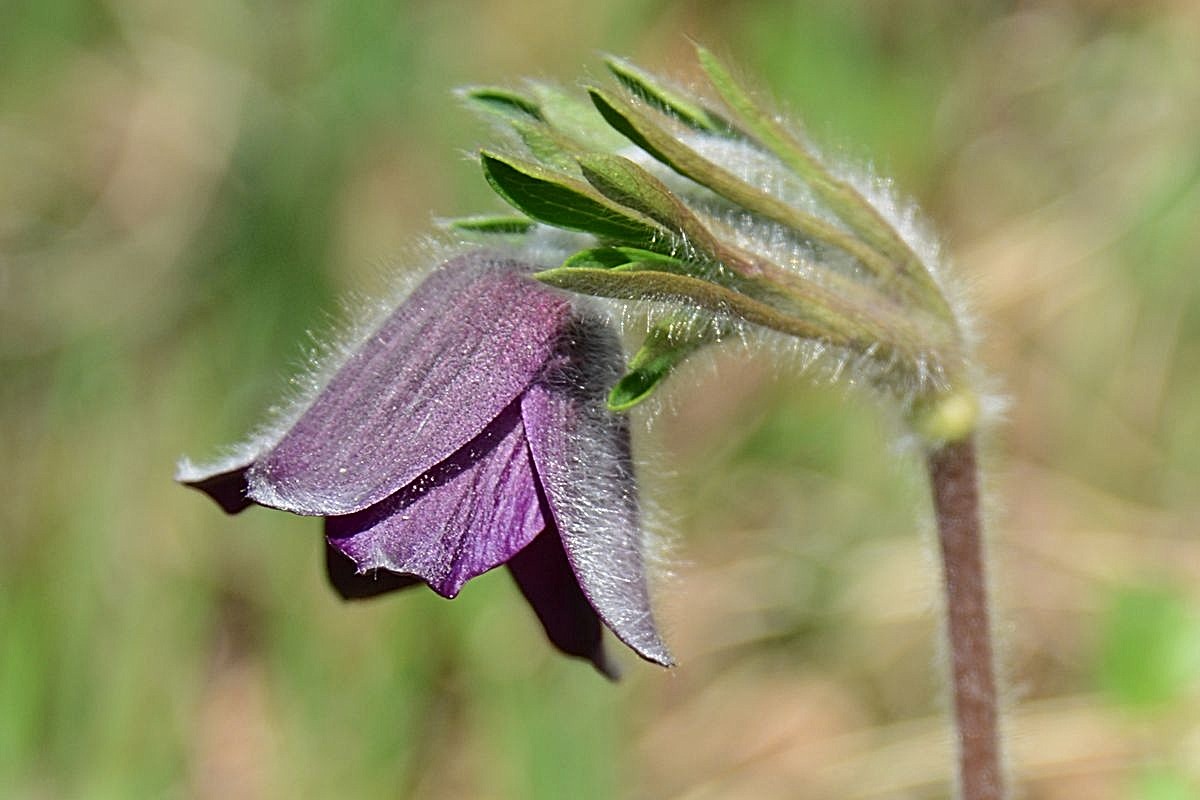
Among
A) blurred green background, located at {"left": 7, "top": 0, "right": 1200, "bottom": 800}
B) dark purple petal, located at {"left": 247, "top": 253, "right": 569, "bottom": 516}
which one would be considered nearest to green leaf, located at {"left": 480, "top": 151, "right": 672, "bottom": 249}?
dark purple petal, located at {"left": 247, "top": 253, "right": 569, "bottom": 516}

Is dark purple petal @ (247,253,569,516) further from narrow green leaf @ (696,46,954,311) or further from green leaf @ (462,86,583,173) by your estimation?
narrow green leaf @ (696,46,954,311)

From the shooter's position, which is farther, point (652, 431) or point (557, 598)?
point (652, 431)

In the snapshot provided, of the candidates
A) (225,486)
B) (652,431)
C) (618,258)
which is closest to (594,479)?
(618,258)

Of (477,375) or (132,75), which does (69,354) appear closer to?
(132,75)

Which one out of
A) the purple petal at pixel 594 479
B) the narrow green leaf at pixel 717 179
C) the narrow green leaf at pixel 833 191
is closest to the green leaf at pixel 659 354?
the purple petal at pixel 594 479

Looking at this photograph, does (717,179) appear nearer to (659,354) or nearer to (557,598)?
(659,354)
